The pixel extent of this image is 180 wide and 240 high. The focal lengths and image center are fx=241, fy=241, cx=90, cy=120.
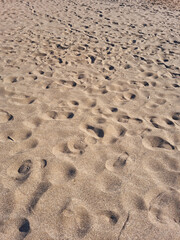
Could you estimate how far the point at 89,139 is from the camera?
280 centimetres

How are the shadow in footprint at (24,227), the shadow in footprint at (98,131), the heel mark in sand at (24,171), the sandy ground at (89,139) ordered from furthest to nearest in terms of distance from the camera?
the shadow in footprint at (98,131) < the heel mark in sand at (24,171) < the sandy ground at (89,139) < the shadow in footprint at (24,227)

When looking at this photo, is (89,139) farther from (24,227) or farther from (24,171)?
(24,227)

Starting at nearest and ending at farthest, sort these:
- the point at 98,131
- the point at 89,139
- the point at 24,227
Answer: the point at 24,227 < the point at 89,139 < the point at 98,131

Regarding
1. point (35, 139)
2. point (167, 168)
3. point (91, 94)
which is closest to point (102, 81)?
point (91, 94)

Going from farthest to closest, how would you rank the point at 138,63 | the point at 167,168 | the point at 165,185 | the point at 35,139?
the point at 138,63, the point at 35,139, the point at 167,168, the point at 165,185

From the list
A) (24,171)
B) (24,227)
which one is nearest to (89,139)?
(24,171)

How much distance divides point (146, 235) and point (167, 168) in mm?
795

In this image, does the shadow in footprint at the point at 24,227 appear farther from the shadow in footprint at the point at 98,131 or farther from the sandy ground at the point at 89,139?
the shadow in footprint at the point at 98,131

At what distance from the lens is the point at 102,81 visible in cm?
418

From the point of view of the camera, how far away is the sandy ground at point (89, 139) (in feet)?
6.44

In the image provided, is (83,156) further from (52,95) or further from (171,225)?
(52,95)

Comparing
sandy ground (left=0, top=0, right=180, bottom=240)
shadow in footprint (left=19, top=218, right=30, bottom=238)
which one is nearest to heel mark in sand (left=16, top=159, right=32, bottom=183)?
sandy ground (left=0, top=0, right=180, bottom=240)

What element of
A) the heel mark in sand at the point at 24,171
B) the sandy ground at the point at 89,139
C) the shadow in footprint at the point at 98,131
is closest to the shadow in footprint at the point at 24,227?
the sandy ground at the point at 89,139

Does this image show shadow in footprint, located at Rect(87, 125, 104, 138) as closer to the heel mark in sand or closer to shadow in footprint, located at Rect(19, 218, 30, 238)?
the heel mark in sand
